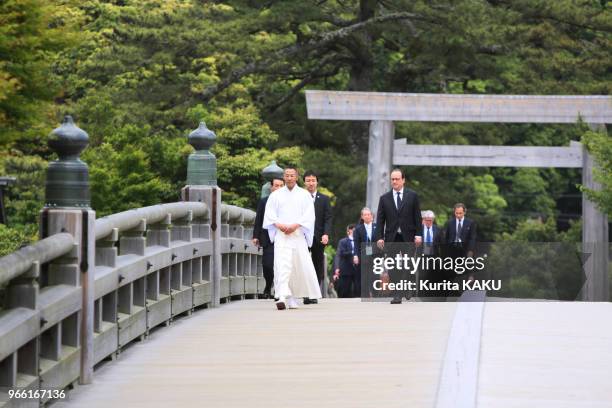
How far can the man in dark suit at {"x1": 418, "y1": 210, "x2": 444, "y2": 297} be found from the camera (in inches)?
690

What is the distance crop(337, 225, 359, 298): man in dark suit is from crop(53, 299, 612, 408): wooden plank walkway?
6.72 meters

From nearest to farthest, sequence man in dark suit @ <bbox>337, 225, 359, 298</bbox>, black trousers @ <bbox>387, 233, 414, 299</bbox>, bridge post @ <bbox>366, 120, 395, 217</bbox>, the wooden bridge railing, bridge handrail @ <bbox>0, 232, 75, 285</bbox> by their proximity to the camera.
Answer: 1. bridge handrail @ <bbox>0, 232, 75, 285</bbox>
2. the wooden bridge railing
3. black trousers @ <bbox>387, 233, 414, 299</bbox>
4. man in dark suit @ <bbox>337, 225, 359, 298</bbox>
5. bridge post @ <bbox>366, 120, 395, 217</bbox>

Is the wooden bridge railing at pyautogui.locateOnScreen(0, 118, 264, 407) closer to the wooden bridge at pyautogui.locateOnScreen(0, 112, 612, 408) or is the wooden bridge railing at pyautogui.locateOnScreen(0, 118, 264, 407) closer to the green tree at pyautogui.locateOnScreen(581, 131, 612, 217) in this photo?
the wooden bridge at pyautogui.locateOnScreen(0, 112, 612, 408)

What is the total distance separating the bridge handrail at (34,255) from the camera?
24.9 ft

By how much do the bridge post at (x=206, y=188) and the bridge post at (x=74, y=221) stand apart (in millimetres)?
6281

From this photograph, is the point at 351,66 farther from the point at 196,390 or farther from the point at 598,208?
the point at 196,390

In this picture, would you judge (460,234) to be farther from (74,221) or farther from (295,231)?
(74,221)

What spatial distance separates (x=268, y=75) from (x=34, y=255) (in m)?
32.0

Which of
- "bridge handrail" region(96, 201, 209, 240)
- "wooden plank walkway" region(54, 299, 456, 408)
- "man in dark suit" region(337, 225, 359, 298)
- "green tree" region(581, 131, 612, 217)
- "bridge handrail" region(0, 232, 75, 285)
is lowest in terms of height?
"wooden plank walkway" region(54, 299, 456, 408)

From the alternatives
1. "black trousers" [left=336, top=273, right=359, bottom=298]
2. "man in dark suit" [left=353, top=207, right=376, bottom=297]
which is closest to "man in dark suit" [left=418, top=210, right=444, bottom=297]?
"man in dark suit" [left=353, top=207, right=376, bottom=297]

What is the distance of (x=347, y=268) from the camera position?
21469 millimetres

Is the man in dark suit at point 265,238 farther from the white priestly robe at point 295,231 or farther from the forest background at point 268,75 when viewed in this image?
the forest background at point 268,75

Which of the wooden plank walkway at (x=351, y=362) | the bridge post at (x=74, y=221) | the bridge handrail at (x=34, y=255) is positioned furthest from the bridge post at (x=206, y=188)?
the bridge handrail at (x=34, y=255)

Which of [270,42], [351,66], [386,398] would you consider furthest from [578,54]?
[386,398]
